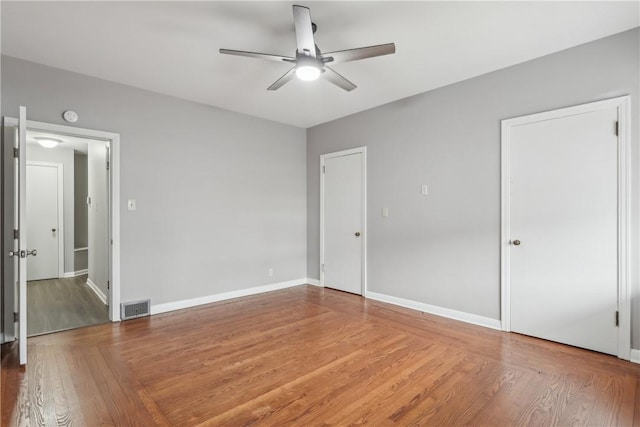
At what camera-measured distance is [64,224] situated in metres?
6.02

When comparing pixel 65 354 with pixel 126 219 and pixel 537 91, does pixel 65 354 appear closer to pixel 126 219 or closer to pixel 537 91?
pixel 126 219

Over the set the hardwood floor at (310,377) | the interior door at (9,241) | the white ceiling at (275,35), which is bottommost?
the hardwood floor at (310,377)

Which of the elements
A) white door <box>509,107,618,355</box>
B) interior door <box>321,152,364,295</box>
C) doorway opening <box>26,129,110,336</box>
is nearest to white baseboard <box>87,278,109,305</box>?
doorway opening <box>26,129,110,336</box>

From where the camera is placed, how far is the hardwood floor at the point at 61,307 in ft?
11.2

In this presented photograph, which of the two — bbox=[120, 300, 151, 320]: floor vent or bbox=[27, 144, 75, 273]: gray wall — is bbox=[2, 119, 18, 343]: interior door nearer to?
bbox=[120, 300, 151, 320]: floor vent

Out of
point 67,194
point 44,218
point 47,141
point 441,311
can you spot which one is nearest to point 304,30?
point 441,311

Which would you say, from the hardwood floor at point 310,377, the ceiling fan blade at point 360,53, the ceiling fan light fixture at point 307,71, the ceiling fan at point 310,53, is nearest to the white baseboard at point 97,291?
the hardwood floor at point 310,377

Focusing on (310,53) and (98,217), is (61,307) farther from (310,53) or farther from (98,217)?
(310,53)

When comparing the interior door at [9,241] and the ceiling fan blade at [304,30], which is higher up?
the ceiling fan blade at [304,30]

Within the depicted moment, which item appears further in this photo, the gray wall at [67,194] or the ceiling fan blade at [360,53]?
the gray wall at [67,194]

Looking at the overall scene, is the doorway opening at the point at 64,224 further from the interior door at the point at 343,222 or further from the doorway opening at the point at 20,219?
the interior door at the point at 343,222

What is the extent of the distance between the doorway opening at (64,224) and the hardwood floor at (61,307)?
0.01 meters

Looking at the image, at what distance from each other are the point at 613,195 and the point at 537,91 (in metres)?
1.16

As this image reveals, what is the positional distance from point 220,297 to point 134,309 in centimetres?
106
